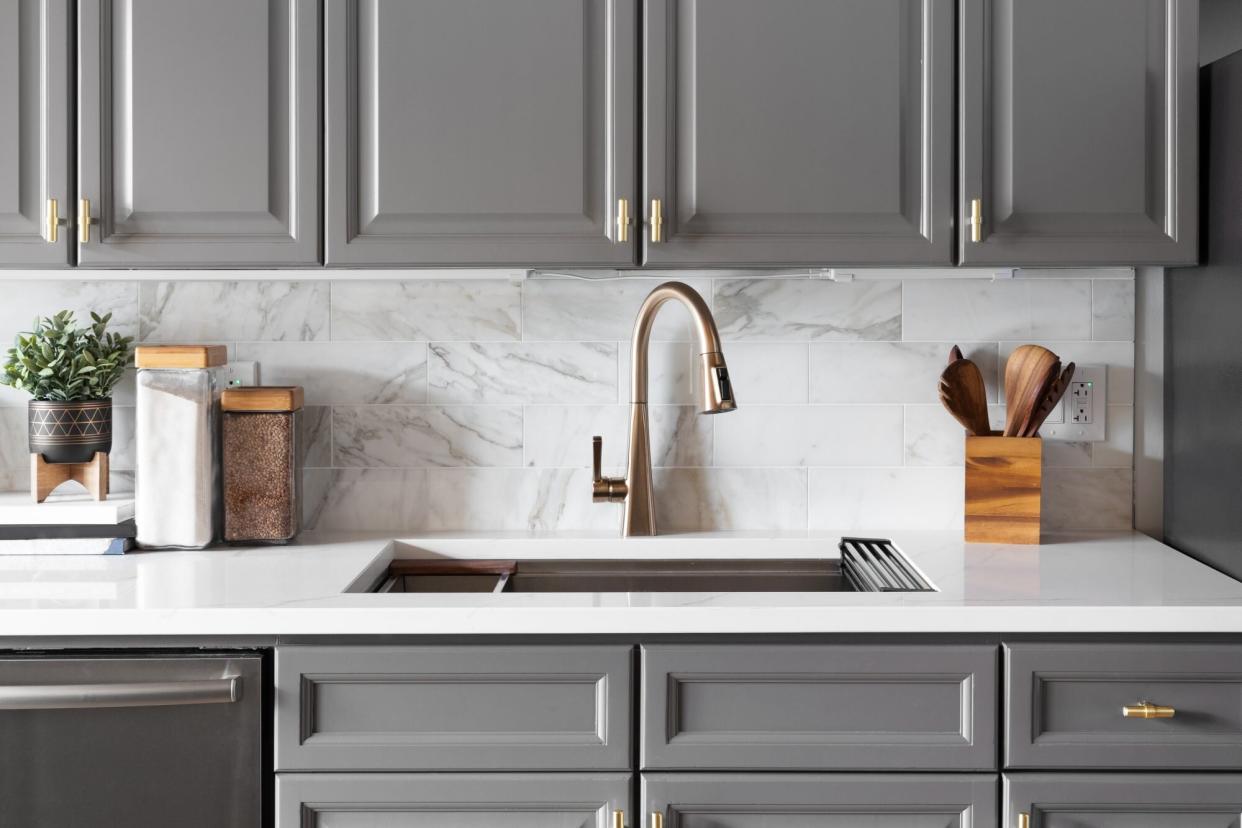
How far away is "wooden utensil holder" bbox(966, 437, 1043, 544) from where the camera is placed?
191 centimetres

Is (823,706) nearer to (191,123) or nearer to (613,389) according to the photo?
(613,389)

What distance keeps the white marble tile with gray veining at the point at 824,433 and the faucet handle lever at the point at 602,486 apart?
9.2 inches

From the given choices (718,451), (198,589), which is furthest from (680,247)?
(198,589)

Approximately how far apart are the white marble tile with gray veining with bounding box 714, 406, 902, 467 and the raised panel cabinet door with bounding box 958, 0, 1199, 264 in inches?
18.1

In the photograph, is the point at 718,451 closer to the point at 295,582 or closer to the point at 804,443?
the point at 804,443

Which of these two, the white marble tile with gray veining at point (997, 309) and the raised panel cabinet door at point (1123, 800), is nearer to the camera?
the raised panel cabinet door at point (1123, 800)

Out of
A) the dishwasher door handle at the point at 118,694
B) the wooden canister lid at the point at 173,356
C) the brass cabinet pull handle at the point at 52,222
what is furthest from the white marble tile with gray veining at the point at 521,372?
the dishwasher door handle at the point at 118,694

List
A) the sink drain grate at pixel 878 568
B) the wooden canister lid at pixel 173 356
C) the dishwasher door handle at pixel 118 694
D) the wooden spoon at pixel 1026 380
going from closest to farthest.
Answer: the dishwasher door handle at pixel 118 694
the sink drain grate at pixel 878 568
the wooden canister lid at pixel 173 356
the wooden spoon at pixel 1026 380

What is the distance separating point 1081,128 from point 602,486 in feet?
3.41

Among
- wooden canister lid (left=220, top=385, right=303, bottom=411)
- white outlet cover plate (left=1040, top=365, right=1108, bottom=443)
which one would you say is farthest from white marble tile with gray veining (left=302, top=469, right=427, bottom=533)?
white outlet cover plate (left=1040, top=365, right=1108, bottom=443)

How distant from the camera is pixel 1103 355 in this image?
2.09 metres

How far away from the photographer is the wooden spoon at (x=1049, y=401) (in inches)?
75.8

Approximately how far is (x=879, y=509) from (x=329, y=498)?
111cm

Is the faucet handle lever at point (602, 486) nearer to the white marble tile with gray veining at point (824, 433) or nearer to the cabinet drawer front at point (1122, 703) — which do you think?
the white marble tile with gray veining at point (824, 433)
